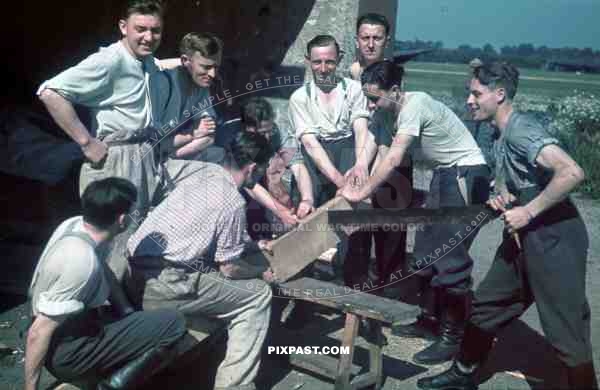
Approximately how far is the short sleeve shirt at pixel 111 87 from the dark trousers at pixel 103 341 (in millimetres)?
1243

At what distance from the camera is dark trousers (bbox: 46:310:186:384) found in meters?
3.30

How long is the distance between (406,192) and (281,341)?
1.57m

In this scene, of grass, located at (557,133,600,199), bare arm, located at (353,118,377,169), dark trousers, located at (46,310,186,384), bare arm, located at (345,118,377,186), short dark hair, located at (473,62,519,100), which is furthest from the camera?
grass, located at (557,133,600,199)

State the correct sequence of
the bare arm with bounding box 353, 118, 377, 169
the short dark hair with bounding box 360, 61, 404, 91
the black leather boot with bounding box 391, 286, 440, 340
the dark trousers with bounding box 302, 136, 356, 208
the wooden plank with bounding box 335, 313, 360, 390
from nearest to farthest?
the wooden plank with bounding box 335, 313, 360, 390 < the short dark hair with bounding box 360, 61, 404, 91 < the bare arm with bounding box 353, 118, 377, 169 < the dark trousers with bounding box 302, 136, 356, 208 < the black leather boot with bounding box 391, 286, 440, 340

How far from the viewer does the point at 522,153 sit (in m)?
3.74

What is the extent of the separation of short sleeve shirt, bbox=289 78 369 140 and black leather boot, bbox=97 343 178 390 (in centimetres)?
201

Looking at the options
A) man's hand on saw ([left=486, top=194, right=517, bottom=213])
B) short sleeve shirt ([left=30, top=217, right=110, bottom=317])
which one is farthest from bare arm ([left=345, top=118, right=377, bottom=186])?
short sleeve shirt ([left=30, top=217, right=110, bottom=317])

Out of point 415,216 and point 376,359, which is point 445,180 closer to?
point 415,216

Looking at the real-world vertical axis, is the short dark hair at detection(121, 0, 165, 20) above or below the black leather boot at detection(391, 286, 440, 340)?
above

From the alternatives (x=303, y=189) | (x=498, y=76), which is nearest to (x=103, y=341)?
(x=303, y=189)

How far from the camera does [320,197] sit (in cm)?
515

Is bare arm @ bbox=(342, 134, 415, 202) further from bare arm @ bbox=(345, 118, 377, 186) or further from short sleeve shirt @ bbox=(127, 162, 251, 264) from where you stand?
short sleeve shirt @ bbox=(127, 162, 251, 264)

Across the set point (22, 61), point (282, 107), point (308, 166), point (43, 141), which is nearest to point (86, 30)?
point (22, 61)

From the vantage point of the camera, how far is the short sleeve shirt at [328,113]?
489cm
